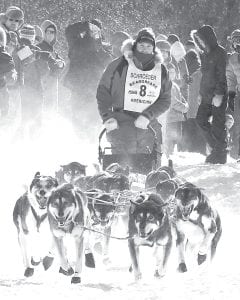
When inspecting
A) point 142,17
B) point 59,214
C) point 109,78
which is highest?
point 142,17

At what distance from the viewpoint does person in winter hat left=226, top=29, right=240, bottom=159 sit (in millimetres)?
10320

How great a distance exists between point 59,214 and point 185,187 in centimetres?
78

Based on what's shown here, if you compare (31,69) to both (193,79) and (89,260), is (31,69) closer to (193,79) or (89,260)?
(193,79)

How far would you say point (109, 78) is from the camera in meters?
6.99

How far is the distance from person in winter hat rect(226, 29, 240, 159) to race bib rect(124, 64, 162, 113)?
11.5ft

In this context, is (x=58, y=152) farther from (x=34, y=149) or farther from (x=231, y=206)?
(x=231, y=206)

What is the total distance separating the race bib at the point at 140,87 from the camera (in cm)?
693

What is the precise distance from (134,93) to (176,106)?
14.0ft

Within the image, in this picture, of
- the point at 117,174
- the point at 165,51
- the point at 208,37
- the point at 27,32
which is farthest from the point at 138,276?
the point at 27,32

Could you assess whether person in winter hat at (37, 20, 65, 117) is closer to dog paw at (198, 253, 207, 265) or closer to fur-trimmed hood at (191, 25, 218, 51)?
fur-trimmed hood at (191, 25, 218, 51)

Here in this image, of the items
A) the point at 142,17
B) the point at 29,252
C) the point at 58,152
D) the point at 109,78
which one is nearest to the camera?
the point at 29,252

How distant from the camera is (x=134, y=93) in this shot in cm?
695

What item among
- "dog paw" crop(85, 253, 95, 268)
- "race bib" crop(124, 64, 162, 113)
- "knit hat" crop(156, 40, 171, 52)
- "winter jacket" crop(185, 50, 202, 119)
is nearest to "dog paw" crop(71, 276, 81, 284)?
"dog paw" crop(85, 253, 95, 268)

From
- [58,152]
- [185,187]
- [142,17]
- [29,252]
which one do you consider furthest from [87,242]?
[142,17]
